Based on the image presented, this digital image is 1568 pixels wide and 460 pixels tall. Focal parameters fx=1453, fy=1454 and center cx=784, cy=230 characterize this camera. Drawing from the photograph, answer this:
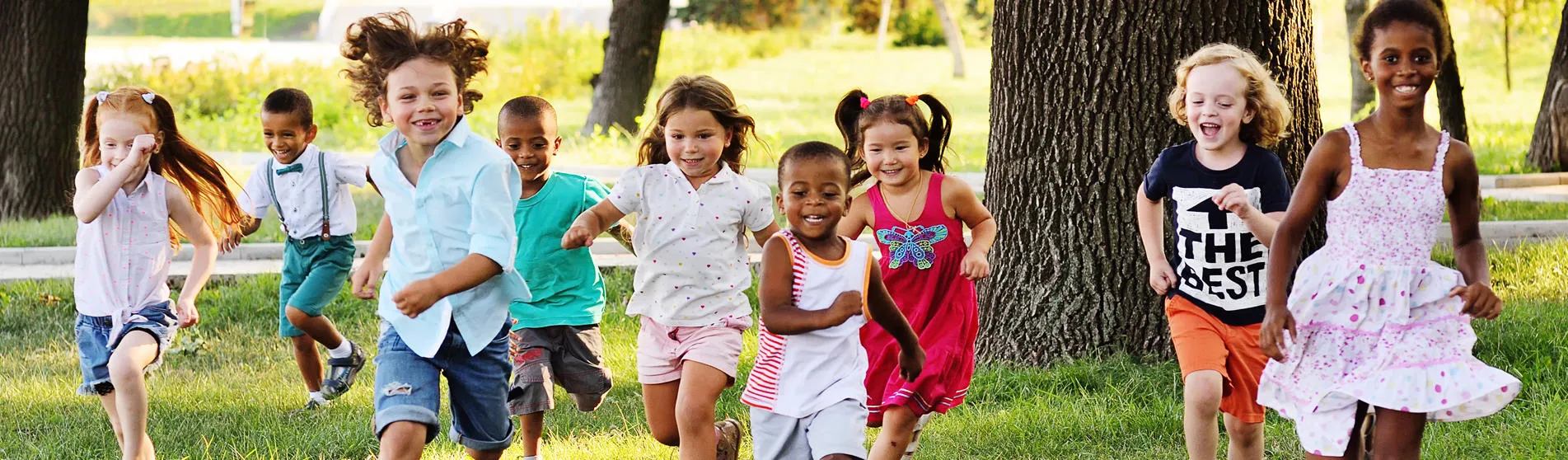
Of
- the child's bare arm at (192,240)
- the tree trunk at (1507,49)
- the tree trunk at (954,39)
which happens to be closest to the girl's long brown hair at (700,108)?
the child's bare arm at (192,240)

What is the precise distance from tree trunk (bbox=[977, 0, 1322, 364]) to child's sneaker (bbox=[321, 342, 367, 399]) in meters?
2.81

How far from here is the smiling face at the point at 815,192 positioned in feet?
12.6

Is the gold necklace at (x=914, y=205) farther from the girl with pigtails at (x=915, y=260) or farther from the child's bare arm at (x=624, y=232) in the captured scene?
the child's bare arm at (x=624, y=232)

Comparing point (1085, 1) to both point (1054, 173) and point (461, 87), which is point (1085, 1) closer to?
point (1054, 173)

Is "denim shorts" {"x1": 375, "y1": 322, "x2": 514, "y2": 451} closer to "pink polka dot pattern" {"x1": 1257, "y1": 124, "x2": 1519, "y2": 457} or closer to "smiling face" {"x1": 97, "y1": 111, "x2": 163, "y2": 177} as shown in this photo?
"smiling face" {"x1": 97, "y1": 111, "x2": 163, "y2": 177}

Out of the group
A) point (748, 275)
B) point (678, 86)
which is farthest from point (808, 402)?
point (678, 86)

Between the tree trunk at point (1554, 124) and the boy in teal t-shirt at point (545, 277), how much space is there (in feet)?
37.2

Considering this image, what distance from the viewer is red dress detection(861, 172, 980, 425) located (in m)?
4.54

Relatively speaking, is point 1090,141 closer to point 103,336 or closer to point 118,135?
point 118,135

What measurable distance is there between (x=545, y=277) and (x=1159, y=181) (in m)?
2.10

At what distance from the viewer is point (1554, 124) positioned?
47.2 feet

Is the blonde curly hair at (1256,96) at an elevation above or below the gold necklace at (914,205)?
above

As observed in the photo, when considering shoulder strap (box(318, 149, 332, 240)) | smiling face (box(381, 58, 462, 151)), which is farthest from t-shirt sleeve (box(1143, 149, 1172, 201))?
shoulder strap (box(318, 149, 332, 240))

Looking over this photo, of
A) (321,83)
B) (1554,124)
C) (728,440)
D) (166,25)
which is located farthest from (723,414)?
(166,25)
